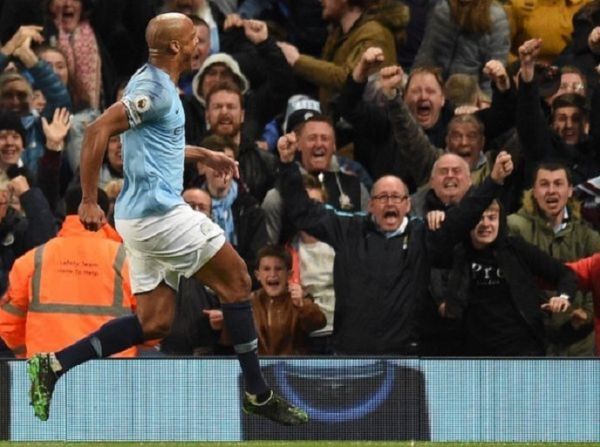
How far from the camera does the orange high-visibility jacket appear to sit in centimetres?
1241

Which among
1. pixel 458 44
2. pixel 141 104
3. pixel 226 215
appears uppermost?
pixel 458 44

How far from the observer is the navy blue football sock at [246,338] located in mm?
10367

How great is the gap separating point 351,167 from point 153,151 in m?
4.59

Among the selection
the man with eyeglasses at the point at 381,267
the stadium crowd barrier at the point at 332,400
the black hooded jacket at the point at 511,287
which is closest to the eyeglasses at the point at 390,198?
the man with eyeglasses at the point at 381,267

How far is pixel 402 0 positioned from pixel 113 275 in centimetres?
501

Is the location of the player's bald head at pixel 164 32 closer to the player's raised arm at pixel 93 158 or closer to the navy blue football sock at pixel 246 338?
the player's raised arm at pixel 93 158

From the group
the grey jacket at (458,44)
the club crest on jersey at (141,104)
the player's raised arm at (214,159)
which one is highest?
the grey jacket at (458,44)

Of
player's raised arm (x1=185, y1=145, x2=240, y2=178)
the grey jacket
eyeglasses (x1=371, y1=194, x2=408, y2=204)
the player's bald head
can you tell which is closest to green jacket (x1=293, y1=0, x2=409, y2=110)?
the grey jacket

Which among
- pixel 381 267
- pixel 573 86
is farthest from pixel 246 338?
pixel 573 86

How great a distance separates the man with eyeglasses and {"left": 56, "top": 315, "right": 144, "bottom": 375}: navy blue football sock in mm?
2677

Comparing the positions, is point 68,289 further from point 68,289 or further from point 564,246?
point 564,246

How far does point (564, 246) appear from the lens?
13.4 meters

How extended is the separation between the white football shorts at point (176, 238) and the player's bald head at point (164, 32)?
34.6 inches

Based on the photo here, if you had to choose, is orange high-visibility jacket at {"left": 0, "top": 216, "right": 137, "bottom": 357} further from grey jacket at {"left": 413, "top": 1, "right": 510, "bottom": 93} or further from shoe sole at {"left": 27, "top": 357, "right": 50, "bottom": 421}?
grey jacket at {"left": 413, "top": 1, "right": 510, "bottom": 93}
